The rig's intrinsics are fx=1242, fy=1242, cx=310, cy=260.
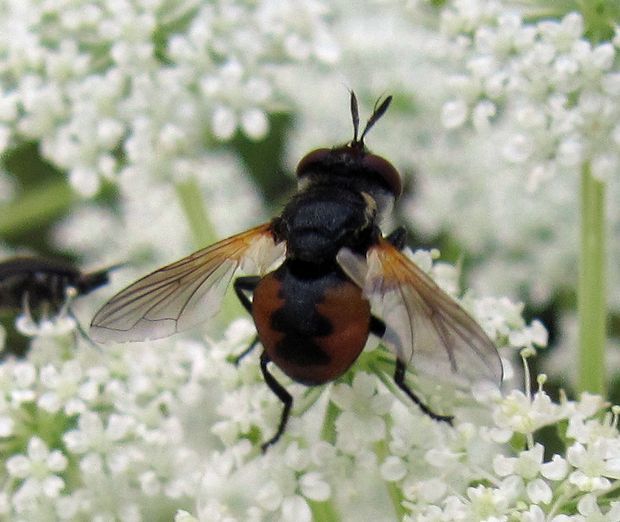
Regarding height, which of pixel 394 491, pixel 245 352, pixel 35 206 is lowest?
pixel 35 206

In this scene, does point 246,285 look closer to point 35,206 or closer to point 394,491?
point 394,491

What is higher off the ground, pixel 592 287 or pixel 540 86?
pixel 540 86

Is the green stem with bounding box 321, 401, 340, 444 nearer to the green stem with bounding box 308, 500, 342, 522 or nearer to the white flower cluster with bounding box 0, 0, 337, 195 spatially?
the green stem with bounding box 308, 500, 342, 522

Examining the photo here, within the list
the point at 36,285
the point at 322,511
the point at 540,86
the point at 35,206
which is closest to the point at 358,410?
the point at 322,511

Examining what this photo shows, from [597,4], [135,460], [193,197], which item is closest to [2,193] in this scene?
[193,197]

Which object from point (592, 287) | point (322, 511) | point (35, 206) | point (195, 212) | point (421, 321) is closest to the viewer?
point (421, 321)

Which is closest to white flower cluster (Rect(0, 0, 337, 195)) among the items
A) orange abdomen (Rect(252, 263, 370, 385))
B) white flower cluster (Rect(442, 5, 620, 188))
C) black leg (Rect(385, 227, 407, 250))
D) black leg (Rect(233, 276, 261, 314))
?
white flower cluster (Rect(442, 5, 620, 188))

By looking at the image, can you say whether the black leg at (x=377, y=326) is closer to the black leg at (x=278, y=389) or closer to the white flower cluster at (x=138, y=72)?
the black leg at (x=278, y=389)

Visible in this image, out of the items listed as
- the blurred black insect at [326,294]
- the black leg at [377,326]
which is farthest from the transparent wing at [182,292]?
the black leg at [377,326]
